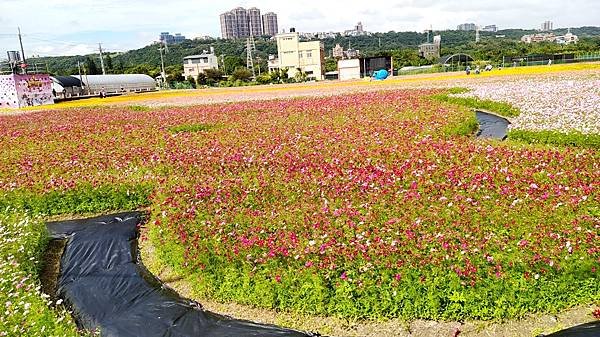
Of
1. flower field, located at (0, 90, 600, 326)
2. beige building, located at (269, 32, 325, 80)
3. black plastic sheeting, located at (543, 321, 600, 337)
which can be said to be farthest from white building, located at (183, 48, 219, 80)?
black plastic sheeting, located at (543, 321, 600, 337)

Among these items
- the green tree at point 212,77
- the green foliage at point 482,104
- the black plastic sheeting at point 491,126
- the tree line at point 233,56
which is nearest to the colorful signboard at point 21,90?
the tree line at point 233,56

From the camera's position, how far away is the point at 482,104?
20719mm

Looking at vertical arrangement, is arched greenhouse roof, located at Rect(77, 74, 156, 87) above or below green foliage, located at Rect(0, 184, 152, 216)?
above

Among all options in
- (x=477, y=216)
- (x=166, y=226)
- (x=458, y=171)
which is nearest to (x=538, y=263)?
(x=477, y=216)

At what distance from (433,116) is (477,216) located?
9566 millimetres

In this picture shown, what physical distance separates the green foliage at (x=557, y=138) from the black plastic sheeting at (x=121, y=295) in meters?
10.2

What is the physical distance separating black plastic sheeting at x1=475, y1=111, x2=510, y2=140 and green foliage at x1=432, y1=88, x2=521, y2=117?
335mm

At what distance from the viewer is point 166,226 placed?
833 cm

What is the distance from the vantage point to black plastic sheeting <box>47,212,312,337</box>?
586 cm

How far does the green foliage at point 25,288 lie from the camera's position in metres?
5.55

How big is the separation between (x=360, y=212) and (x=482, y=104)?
49.8ft

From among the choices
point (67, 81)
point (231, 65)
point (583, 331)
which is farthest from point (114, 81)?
point (583, 331)

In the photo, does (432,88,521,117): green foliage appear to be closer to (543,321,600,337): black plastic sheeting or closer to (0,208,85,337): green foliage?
(543,321,600,337): black plastic sheeting

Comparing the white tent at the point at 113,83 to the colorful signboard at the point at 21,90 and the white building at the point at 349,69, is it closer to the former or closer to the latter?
the colorful signboard at the point at 21,90
